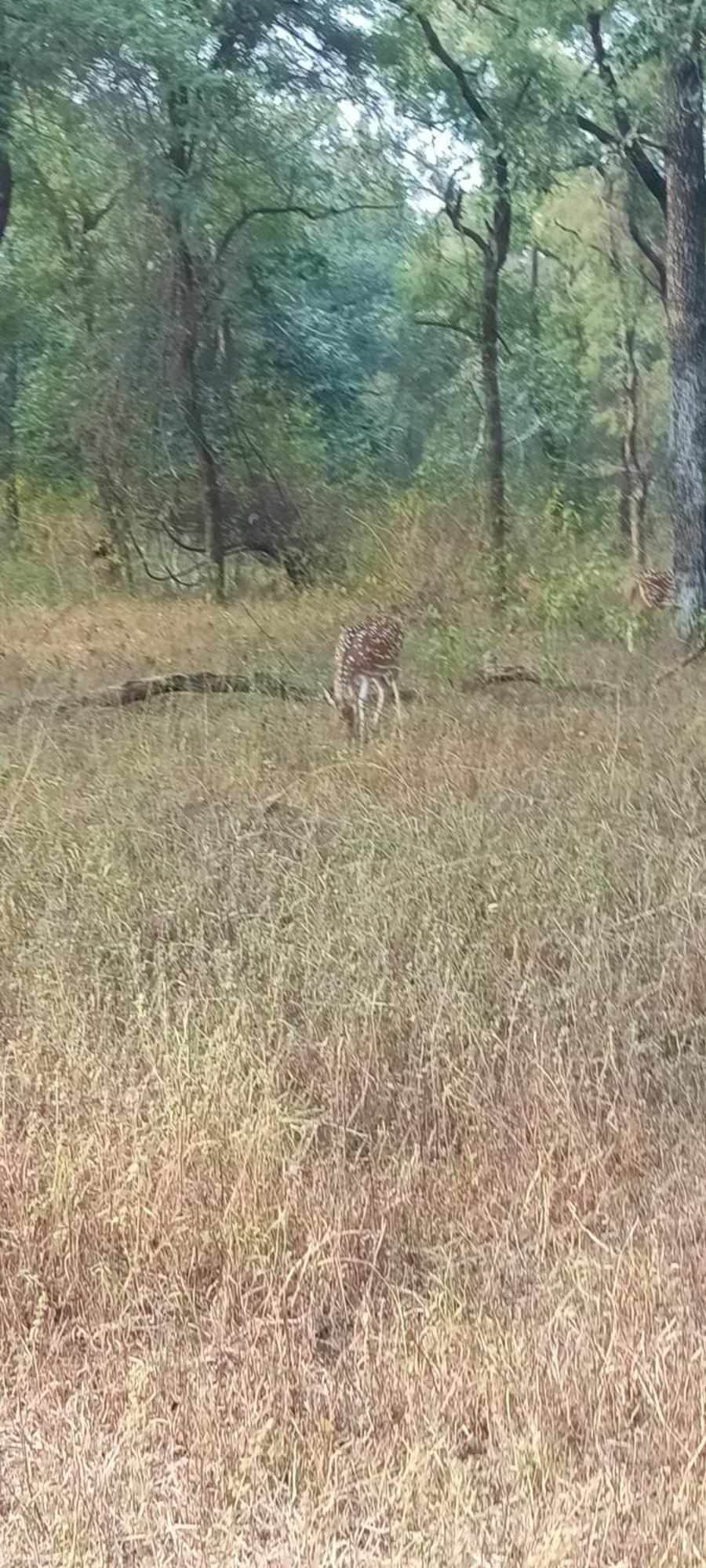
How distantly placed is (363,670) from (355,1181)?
5.70 meters

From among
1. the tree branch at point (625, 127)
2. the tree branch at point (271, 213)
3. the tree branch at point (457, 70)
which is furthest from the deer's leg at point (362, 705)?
the tree branch at point (271, 213)

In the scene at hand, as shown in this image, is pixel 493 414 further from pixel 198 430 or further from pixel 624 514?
pixel 624 514

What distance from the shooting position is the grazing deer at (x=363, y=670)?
27.3ft

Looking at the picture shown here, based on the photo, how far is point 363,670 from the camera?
871cm

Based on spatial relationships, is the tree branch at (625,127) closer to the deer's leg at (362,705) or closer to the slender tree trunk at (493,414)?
the slender tree trunk at (493,414)

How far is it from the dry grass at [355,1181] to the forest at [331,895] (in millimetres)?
11

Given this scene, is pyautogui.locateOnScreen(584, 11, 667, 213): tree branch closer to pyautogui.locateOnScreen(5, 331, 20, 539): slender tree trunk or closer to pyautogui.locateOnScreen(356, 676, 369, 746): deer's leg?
Result: pyautogui.locateOnScreen(356, 676, 369, 746): deer's leg

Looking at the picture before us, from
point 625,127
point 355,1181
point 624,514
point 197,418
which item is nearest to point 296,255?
point 197,418

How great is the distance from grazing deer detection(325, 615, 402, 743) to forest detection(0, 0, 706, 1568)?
0.04 m

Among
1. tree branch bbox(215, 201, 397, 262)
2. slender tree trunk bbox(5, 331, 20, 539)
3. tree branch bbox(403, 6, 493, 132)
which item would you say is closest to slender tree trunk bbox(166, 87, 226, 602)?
tree branch bbox(215, 201, 397, 262)

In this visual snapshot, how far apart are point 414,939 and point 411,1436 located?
217 centimetres

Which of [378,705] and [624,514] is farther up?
[624,514]

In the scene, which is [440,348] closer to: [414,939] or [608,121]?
[608,121]

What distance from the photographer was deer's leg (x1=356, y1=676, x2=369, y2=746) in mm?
7957
